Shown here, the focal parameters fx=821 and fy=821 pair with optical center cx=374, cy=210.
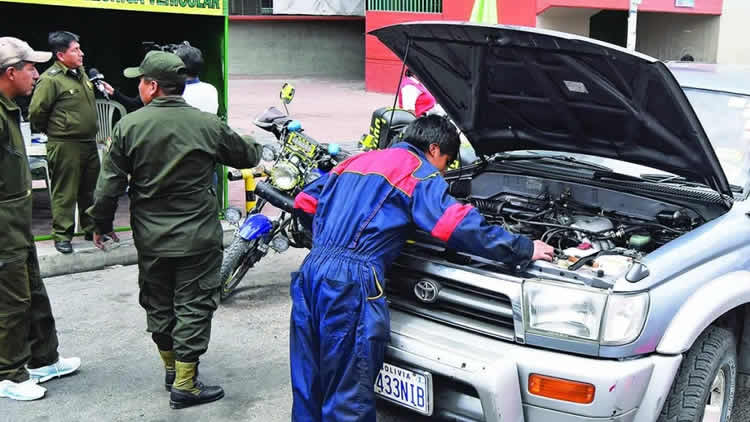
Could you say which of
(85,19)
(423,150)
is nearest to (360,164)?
(423,150)

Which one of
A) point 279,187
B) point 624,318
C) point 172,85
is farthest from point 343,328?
point 279,187

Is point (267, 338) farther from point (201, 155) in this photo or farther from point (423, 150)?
point (423, 150)

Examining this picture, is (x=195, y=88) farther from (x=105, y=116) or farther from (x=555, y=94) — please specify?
(x=105, y=116)

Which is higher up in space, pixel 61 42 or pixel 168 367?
pixel 61 42

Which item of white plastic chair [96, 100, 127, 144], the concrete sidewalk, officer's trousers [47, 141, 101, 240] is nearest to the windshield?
the concrete sidewalk

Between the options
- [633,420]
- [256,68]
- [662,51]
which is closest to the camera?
[633,420]

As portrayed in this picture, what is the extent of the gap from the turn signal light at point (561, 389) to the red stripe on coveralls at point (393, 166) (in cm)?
94

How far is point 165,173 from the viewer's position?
4113 mm

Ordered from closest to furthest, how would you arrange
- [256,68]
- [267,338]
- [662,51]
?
[267,338]
[662,51]
[256,68]

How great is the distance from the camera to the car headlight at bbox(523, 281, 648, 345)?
10.3 ft

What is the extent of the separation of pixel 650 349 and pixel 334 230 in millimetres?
1373

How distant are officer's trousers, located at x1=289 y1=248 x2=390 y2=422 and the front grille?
25 centimetres

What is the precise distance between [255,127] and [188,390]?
10.8 m

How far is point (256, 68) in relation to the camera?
90.7 feet
